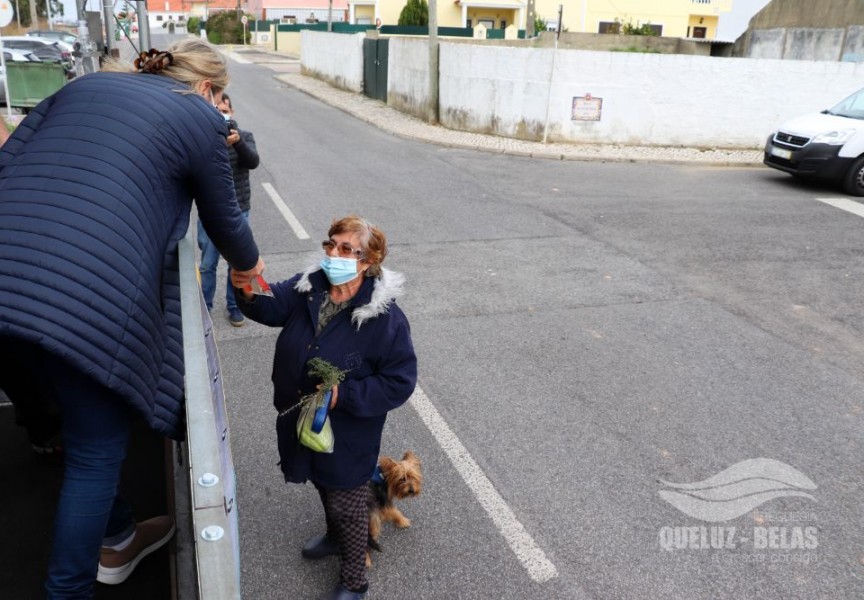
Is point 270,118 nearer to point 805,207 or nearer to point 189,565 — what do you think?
point 805,207

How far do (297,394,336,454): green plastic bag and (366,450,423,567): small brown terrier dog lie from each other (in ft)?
1.98

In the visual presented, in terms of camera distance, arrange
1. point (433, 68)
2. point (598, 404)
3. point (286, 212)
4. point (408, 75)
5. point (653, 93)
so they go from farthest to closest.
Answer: point (408, 75) → point (433, 68) → point (653, 93) → point (286, 212) → point (598, 404)

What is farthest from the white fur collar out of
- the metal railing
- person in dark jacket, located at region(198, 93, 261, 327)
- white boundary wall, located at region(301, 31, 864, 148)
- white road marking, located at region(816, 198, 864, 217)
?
white boundary wall, located at region(301, 31, 864, 148)

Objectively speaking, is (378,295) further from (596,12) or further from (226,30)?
(226,30)

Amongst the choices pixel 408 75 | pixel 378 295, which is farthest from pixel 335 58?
pixel 378 295

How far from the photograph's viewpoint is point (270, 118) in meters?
18.8

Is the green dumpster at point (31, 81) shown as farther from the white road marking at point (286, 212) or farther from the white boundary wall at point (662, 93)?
the white boundary wall at point (662, 93)

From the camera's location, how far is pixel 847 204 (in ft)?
37.3

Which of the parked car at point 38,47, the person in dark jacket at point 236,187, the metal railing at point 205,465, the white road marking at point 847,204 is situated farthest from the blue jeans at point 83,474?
the parked car at point 38,47

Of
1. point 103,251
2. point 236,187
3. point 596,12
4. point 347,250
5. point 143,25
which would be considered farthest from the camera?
point 596,12

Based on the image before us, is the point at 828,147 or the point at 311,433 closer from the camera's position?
the point at 311,433

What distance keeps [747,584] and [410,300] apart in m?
3.94

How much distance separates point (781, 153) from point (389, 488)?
38.4 ft

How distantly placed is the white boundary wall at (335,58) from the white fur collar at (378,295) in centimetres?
2215
